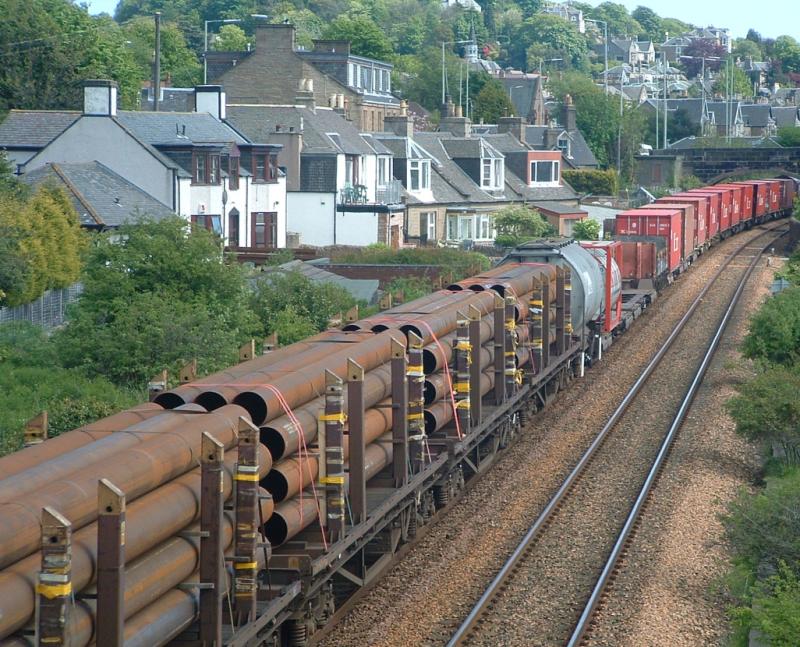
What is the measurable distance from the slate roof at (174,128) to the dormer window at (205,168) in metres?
0.54

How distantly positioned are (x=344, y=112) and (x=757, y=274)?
89.8 feet

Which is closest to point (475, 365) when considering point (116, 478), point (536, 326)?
point (536, 326)

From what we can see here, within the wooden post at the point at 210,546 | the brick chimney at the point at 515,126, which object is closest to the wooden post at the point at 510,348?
the wooden post at the point at 210,546

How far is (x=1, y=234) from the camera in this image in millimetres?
32719

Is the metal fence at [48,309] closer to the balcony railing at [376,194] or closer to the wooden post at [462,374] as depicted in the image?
the wooden post at [462,374]

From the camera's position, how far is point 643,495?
72.3ft

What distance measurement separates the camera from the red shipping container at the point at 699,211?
60000 mm

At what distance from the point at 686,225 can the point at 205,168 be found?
20.3 m

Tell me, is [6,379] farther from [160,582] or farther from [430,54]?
[430,54]

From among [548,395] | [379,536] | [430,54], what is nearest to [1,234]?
[548,395]

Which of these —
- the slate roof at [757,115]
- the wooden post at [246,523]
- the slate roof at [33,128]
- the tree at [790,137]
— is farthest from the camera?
the slate roof at [757,115]

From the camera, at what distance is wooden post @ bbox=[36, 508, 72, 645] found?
8680 mm

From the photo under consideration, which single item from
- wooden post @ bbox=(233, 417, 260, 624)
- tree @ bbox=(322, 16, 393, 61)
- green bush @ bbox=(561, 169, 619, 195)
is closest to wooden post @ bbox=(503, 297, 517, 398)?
wooden post @ bbox=(233, 417, 260, 624)

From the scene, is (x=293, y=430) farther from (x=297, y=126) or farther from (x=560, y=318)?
(x=297, y=126)
